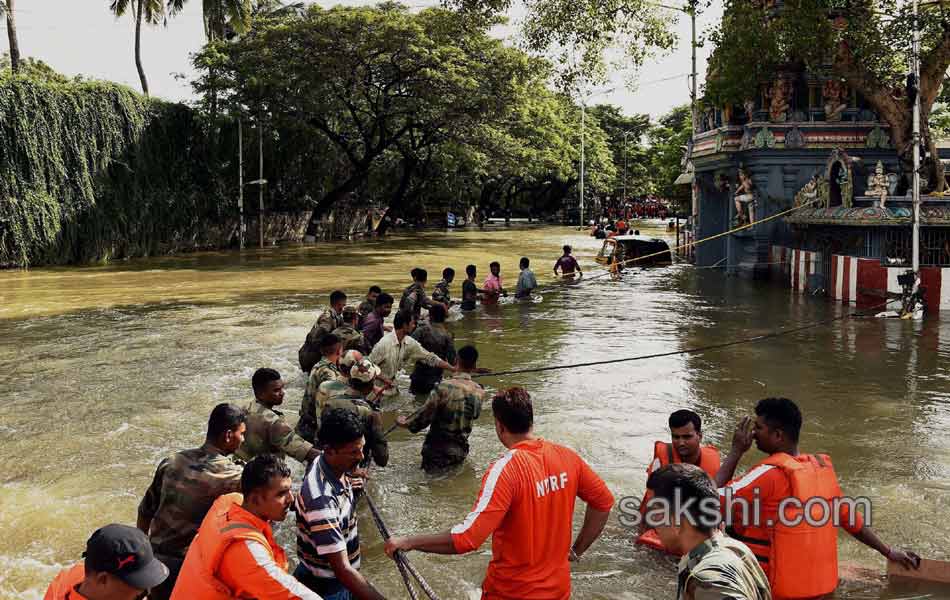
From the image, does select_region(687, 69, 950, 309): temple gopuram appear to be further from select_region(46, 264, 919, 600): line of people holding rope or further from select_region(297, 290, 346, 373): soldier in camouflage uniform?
select_region(46, 264, 919, 600): line of people holding rope

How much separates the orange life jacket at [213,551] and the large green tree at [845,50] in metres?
17.5

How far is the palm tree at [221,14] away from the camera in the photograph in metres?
41.8

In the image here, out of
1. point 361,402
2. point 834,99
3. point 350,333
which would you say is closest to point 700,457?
point 361,402

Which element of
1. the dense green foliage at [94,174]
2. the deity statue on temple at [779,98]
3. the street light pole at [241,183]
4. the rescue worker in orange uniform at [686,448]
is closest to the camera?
the rescue worker in orange uniform at [686,448]

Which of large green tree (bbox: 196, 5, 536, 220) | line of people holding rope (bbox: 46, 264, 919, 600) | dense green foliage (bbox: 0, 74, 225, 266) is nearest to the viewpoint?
line of people holding rope (bbox: 46, 264, 919, 600)

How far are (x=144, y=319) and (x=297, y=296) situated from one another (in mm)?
4543

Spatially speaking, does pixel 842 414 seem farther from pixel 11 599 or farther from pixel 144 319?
pixel 144 319

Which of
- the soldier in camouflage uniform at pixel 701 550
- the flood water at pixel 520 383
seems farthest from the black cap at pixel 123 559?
the flood water at pixel 520 383

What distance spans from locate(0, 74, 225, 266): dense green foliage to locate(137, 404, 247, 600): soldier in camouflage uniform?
92.7 ft

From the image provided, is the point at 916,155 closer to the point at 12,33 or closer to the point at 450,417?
the point at 450,417

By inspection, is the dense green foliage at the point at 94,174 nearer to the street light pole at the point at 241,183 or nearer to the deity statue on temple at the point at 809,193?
the street light pole at the point at 241,183

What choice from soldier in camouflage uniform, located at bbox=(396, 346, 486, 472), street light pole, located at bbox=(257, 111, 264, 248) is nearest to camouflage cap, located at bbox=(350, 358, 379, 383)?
soldier in camouflage uniform, located at bbox=(396, 346, 486, 472)

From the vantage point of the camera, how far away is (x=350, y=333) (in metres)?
10.3

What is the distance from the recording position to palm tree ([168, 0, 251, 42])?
41.8 meters
